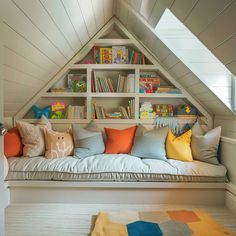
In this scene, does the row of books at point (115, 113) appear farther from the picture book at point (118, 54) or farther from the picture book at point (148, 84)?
the picture book at point (118, 54)

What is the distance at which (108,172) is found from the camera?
2.20 m

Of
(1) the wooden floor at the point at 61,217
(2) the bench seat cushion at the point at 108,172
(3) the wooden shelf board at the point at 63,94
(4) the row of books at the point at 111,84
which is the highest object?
(4) the row of books at the point at 111,84

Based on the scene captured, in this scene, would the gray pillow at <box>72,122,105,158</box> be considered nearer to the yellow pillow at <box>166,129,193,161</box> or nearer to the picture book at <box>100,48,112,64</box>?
the yellow pillow at <box>166,129,193,161</box>

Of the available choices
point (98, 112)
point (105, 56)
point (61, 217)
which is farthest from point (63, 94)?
point (61, 217)

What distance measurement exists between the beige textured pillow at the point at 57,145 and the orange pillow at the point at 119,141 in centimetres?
47

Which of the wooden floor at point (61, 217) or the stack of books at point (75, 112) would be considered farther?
the stack of books at point (75, 112)

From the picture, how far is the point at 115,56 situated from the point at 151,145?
1.27 m

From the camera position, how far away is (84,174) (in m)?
2.20

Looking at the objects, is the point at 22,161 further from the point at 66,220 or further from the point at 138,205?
the point at 138,205

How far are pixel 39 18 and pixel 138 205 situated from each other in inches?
75.1

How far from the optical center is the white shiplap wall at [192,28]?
48.7 inches

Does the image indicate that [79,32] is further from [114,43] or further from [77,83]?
[77,83]

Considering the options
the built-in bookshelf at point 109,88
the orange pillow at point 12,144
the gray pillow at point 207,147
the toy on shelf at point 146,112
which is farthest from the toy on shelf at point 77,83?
the gray pillow at point 207,147

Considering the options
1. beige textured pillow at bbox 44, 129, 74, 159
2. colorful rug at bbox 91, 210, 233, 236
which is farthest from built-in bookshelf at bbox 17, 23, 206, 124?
colorful rug at bbox 91, 210, 233, 236
